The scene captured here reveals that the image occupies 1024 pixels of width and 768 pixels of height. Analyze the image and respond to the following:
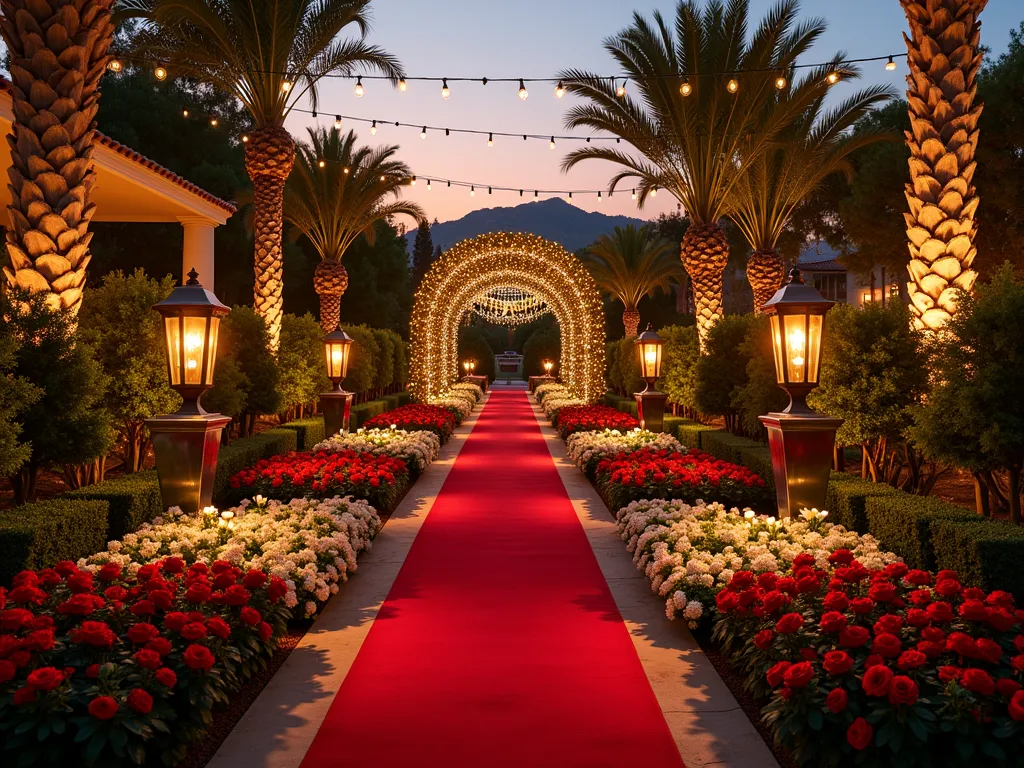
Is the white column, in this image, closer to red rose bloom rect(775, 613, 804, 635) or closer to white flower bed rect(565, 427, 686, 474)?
white flower bed rect(565, 427, 686, 474)

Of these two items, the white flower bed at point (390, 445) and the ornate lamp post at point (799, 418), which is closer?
the ornate lamp post at point (799, 418)

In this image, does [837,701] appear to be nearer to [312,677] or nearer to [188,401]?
[312,677]

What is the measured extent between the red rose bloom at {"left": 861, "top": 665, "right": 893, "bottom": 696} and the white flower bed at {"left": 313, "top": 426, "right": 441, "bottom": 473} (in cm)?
946

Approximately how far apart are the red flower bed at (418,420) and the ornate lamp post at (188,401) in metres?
8.39

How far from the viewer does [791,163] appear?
18547 mm

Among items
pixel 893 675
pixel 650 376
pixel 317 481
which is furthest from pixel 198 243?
pixel 893 675

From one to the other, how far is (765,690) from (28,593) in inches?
141

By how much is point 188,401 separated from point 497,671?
13.0 feet

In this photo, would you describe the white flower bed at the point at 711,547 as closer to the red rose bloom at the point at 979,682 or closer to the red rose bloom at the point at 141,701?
the red rose bloom at the point at 979,682

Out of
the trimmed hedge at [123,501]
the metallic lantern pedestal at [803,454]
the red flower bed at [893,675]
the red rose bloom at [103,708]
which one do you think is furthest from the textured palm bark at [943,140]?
the red rose bloom at [103,708]

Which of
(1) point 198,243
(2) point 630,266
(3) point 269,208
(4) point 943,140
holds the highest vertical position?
(2) point 630,266

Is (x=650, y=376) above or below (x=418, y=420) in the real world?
above

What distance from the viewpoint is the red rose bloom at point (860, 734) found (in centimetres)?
336

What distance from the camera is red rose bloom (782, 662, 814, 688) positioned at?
3613 millimetres
